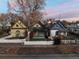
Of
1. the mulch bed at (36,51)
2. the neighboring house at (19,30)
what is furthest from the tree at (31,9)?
the mulch bed at (36,51)

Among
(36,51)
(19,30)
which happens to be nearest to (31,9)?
(19,30)

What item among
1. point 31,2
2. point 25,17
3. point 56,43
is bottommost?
point 56,43

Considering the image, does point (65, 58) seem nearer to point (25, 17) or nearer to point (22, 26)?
point (22, 26)

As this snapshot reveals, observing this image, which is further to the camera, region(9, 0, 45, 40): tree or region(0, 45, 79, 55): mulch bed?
region(9, 0, 45, 40): tree

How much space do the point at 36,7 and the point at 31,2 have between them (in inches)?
83.7

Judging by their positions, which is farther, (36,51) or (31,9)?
(31,9)

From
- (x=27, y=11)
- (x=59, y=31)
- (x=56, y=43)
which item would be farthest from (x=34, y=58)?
(x=27, y=11)

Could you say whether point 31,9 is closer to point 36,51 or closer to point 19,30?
point 19,30

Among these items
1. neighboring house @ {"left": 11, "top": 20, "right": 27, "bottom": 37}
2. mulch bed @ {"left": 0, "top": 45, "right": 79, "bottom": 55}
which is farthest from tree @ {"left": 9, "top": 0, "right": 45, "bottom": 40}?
mulch bed @ {"left": 0, "top": 45, "right": 79, "bottom": 55}

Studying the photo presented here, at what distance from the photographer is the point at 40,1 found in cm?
6862

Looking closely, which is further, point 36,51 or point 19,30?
point 19,30

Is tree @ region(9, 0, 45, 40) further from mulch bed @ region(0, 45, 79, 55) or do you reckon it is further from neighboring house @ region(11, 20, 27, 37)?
mulch bed @ region(0, 45, 79, 55)

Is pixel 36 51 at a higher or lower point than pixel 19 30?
lower

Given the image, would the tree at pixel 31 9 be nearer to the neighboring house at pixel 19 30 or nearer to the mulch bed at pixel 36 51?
the neighboring house at pixel 19 30
